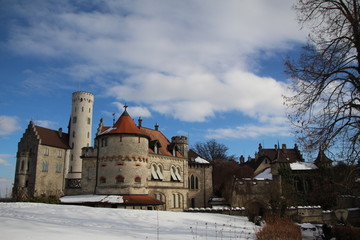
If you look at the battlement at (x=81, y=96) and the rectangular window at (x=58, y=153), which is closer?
the rectangular window at (x=58, y=153)

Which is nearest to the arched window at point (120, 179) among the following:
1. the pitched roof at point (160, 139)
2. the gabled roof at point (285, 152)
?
the pitched roof at point (160, 139)

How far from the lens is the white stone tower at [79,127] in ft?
193

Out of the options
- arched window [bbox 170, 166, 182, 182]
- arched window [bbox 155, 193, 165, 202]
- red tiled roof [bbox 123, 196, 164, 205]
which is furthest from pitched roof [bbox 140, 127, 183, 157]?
red tiled roof [bbox 123, 196, 164, 205]

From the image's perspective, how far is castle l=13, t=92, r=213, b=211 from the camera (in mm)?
32250

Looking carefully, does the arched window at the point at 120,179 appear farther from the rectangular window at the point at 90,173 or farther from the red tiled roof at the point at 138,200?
the rectangular window at the point at 90,173

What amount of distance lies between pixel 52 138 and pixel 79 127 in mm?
5305

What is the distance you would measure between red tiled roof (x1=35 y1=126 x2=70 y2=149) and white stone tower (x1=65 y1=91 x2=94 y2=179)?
1161mm

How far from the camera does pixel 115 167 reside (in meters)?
32.4

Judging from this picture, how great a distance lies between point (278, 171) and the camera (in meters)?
43.8

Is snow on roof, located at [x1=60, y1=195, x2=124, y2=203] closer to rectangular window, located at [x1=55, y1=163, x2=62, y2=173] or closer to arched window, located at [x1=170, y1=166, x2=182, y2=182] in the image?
arched window, located at [x1=170, y1=166, x2=182, y2=182]

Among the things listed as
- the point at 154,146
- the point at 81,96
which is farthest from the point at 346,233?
the point at 81,96

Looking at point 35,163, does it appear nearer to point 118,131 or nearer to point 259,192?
point 118,131

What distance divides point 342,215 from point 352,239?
10.2 ft

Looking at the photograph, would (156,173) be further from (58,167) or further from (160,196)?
(58,167)
